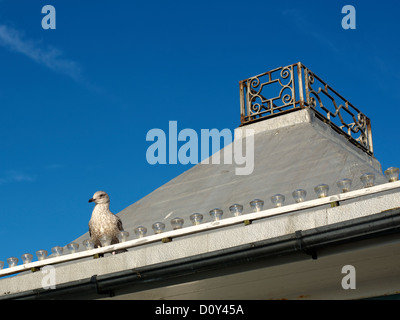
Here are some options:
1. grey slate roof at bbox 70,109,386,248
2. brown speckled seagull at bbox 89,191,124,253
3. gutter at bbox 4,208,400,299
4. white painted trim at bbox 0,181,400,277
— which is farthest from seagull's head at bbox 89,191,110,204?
gutter at bbox 4,208,400,299

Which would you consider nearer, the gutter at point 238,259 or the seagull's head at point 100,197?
the gutter at point 238,259

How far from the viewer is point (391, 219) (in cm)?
702

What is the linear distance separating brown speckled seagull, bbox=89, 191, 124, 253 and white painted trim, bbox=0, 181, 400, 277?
66 centimetres

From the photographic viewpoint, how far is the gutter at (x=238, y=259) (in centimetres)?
718

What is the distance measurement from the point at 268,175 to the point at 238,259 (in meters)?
3.76

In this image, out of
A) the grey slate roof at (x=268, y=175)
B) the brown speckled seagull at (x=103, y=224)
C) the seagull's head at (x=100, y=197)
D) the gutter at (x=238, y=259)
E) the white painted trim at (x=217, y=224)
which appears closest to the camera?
the gutter at (x=238, y=259)

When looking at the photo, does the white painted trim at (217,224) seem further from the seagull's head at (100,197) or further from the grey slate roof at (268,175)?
the grey slate roof at (268,175)

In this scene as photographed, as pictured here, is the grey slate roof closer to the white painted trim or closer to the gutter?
the white painted trim

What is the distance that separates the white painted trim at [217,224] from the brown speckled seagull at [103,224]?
2.16 ft

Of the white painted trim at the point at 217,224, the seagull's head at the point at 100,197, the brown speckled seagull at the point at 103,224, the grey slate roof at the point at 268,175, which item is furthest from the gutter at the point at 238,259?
the grey slate roof at the point at 268,175

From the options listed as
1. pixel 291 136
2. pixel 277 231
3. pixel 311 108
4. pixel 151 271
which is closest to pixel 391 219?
pixel 277 231

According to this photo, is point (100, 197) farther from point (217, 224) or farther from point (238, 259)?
point (238, 259)

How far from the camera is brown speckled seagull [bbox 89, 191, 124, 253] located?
31.2ft

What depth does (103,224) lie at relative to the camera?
9.63 meters
